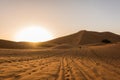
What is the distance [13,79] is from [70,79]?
5.71 feet

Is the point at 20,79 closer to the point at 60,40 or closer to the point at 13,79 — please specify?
the point at 13,79

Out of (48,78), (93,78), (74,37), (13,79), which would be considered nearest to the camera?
(13,79)

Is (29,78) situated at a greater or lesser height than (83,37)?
lesser

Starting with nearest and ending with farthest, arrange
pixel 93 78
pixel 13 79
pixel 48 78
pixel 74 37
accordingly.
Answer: pixel 13 79 → pixel 48 78 → pixel 93 78 → pixel 74 37

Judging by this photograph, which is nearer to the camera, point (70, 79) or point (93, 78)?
point (70, 79)

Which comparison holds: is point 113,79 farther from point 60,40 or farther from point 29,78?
point 60,40

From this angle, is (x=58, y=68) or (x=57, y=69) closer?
(x=57, y=69)

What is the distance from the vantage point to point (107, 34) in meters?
75.6

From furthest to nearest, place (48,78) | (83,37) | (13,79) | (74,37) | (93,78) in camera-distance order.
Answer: (74,37) → (83,37) → (93,78) → (48,78) → (13,79)

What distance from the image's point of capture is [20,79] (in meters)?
6.21

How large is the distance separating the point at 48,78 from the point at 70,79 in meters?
0.67

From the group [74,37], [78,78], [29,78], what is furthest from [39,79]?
[74,37]

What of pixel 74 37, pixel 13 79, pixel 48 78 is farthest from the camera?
pixel 74 37

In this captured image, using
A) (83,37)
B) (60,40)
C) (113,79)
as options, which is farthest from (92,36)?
(113,79)
